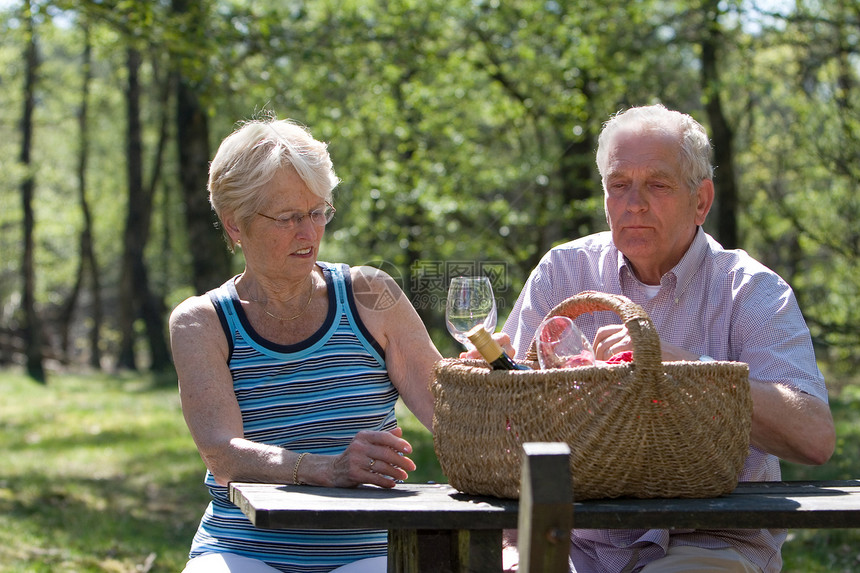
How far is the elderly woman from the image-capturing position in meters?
2.57

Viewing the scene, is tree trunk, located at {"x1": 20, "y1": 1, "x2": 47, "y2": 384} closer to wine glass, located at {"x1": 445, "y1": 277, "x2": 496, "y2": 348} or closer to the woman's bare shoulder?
the woman's bare shoulder

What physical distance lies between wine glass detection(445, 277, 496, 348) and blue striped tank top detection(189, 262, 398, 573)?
1.67 feet

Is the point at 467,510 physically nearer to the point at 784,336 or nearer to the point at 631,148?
the point at 784,336

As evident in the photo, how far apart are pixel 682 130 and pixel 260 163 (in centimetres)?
121

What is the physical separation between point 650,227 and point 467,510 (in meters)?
1.17

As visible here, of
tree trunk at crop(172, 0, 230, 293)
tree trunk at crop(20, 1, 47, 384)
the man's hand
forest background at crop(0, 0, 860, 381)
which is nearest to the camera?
the man's hand

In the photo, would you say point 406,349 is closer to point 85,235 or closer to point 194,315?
point 194,315

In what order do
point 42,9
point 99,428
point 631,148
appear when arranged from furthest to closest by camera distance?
1. point 99,428
2. point 42,9
3. point 631,148

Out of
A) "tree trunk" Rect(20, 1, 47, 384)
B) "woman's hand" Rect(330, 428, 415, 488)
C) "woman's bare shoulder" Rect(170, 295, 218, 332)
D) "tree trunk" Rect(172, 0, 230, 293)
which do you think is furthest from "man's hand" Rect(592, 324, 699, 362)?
"tree trunk" Rect(20, 1, 47, 384)

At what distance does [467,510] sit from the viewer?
68.8 inches

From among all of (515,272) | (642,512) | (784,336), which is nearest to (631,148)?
(784,336)

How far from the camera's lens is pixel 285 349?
2.70 metres

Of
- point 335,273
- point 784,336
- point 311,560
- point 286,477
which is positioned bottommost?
point 311,560

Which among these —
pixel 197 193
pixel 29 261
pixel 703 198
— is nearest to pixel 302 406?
pixel 703 198
